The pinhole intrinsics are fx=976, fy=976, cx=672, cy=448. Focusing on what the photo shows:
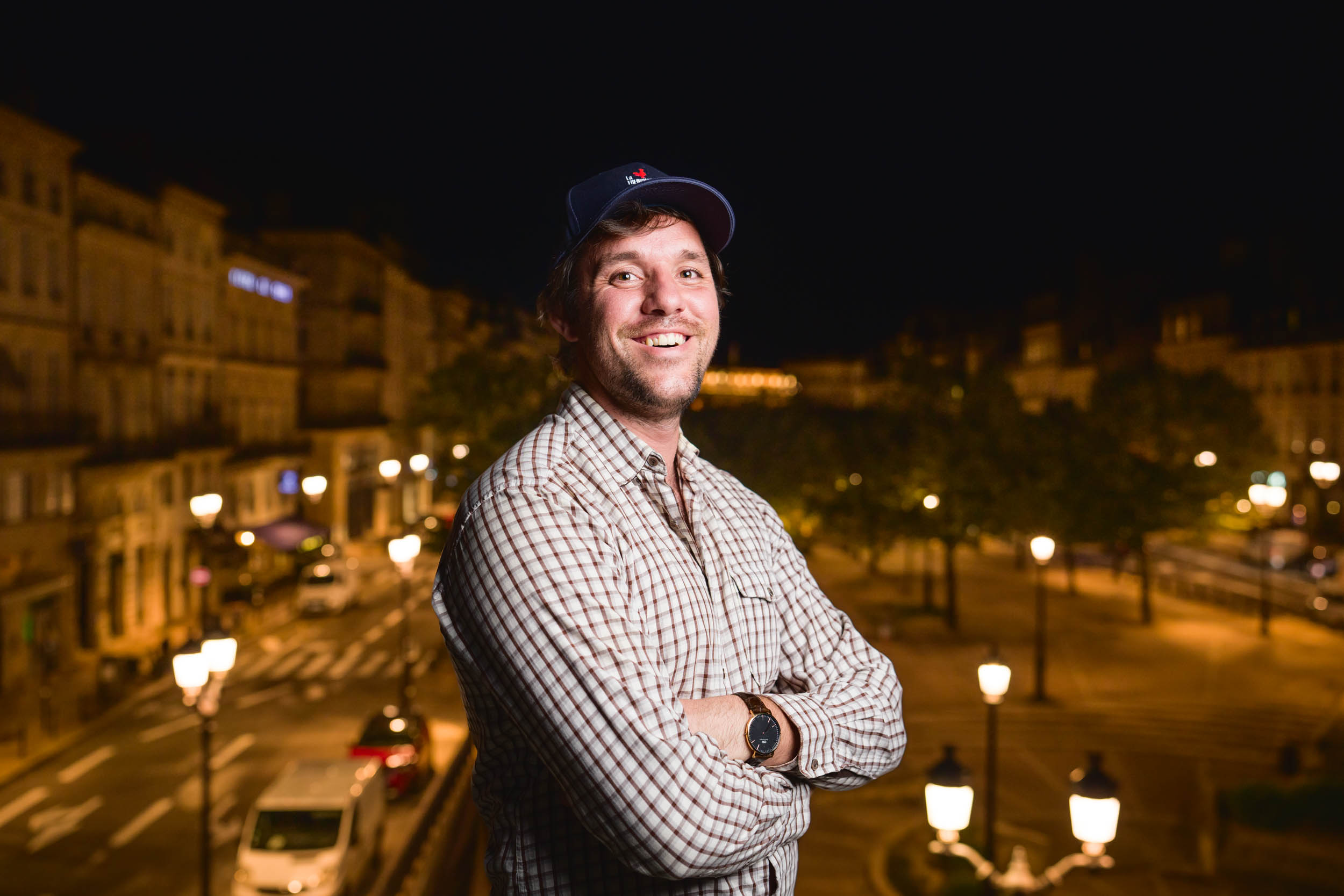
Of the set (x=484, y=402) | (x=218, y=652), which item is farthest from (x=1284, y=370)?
(x=218, y=652)

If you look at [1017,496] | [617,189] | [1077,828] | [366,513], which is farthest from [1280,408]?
[617,189]

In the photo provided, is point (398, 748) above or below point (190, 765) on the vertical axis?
above

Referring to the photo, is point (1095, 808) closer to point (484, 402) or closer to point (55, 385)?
point (55, 385)

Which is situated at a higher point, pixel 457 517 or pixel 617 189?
pixel 617 189

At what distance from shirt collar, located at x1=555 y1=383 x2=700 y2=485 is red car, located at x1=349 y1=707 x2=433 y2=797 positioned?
16.7 metres

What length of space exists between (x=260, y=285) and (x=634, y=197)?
46740 millimetres

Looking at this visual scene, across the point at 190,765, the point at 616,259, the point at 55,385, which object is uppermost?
the point at 55,385

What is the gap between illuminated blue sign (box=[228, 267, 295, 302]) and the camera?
42094 millimetres

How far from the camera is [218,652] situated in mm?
11891

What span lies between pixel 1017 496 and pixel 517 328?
74.8 metres

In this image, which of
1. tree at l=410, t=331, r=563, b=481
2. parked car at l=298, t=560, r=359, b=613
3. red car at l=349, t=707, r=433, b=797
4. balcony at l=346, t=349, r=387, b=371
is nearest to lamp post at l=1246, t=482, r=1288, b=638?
tree at l=410, t=331, r=563, b=481

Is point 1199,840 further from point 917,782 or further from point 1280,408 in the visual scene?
point 1280,408

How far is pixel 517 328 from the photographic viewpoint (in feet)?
328

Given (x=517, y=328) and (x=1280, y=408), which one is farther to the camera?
(x=517, y=328)
